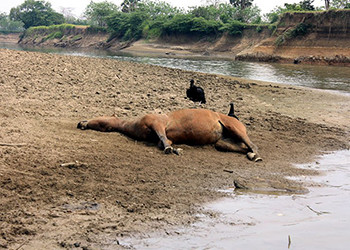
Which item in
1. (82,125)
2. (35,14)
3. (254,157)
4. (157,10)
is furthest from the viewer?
(35,14)

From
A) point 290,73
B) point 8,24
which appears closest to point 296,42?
point 290,73

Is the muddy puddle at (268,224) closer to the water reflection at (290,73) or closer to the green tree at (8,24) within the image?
the water reflection at (290,73)

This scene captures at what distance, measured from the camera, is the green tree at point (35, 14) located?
123750 millimetres

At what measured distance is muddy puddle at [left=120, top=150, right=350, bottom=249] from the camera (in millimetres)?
3268

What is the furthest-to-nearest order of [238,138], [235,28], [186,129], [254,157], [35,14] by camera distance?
[35,14]
[235,28]
[238,138]
[186,129]
[254,157]

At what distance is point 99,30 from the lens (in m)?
93.2

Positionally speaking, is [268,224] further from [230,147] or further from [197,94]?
[197,94]

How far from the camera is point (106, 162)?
208 inches

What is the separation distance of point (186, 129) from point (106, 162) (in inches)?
72.0

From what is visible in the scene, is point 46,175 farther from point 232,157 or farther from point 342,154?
point 342,154

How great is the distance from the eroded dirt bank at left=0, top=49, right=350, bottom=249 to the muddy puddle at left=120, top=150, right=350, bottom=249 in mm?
207

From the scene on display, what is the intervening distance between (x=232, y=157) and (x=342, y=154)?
92.3 inches

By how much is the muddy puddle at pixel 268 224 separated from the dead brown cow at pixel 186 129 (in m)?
1.84

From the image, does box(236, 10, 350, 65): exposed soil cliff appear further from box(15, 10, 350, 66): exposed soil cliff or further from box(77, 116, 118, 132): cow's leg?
box(77, 116, 118, 132): cow's leg
